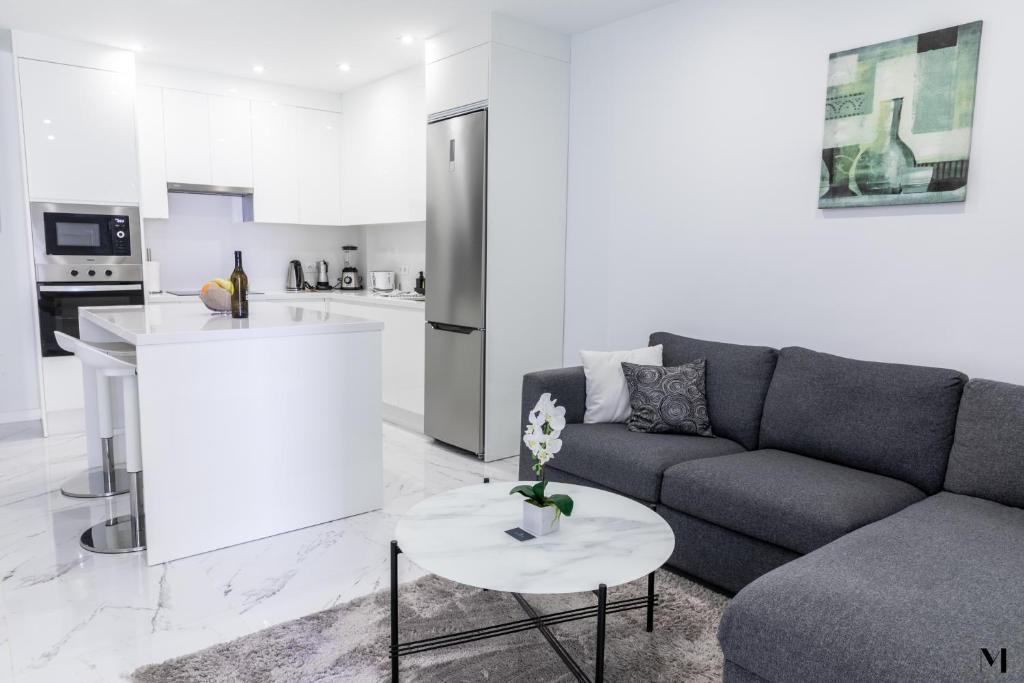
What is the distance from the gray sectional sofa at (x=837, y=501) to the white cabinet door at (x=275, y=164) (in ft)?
11.1

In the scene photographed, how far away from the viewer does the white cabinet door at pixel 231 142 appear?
17.4 ft

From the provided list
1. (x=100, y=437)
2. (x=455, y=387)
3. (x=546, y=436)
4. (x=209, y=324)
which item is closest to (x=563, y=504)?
(x=546, y=436)

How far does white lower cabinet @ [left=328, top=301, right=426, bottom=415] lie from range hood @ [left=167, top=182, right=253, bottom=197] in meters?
1.43

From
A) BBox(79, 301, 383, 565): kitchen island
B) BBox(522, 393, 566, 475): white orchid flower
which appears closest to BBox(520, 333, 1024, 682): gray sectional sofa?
BBox(522, 393, 566, 475): white orchid flower

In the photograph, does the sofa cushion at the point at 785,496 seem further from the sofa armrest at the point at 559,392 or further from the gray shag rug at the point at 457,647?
the sofa armrest at the point at 559,392

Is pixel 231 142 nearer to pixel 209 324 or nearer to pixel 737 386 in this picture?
pixel 209 324

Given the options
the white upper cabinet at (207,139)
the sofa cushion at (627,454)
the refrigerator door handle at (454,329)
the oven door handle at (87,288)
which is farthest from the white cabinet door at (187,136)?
the sofa cushion at (627,454)

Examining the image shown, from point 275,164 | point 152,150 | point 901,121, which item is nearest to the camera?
point 901,121

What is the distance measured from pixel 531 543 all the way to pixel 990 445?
1632 mm

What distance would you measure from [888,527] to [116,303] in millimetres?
4883

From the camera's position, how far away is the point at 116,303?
15.6 ft

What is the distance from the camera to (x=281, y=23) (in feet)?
13.4

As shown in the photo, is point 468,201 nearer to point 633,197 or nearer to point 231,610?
point 633,197

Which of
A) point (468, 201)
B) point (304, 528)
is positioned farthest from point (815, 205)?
point (304, 528)
